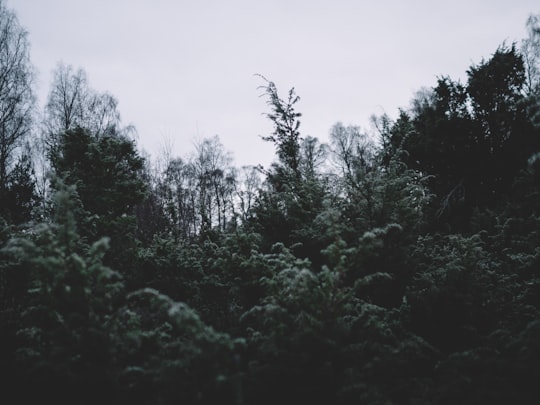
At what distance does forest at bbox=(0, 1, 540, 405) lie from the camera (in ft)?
13.9

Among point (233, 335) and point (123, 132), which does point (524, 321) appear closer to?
point (233, 335)

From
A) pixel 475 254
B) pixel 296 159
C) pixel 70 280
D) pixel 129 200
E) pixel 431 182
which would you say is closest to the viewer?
pixel 70 280

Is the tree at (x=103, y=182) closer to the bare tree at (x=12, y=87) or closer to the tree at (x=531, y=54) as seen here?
the bare tree at (x=12, y=87)

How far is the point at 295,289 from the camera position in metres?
5.14

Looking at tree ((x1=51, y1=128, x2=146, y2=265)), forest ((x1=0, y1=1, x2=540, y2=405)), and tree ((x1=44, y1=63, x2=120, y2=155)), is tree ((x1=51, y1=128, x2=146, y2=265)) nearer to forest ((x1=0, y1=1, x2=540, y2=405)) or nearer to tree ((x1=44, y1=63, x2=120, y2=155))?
→ forest ((x1=0, y1=1, x2=540, y2=405))

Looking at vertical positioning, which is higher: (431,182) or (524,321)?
(431,182)

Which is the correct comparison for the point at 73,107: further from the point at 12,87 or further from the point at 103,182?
the point at 103,182

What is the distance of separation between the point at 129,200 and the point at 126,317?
698cm

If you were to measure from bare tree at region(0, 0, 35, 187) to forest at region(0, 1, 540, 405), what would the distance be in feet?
1.43

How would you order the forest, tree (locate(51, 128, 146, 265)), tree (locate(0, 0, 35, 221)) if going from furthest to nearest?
tree (locate(0, 0, 35, 221)) → tree (locate(51, 128, 146, 265)) → the forest

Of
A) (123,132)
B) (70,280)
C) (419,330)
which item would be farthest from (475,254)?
(123,132)

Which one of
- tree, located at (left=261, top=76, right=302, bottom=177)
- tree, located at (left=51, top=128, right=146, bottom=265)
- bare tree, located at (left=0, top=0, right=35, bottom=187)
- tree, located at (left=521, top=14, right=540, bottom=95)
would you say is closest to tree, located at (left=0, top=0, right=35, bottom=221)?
bare tree, located at (left=0, top=0, right=35, bottom=187)

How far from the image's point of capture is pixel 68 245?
193 inches

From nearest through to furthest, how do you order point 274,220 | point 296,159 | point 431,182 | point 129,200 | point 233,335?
point 233,335
point 274,220
point 296,159
point 129,200
point 431,182
